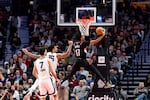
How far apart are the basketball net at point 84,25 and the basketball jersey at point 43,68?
180 cm

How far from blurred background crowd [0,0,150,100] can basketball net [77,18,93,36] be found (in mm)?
585

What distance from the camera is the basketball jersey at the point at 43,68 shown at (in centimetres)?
1716

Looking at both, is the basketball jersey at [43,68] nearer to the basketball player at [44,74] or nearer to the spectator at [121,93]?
the basketball player at [44,74]

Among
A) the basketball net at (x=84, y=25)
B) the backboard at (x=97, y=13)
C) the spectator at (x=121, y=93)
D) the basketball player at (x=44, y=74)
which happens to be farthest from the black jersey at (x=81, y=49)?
the spectator at (x=121, y=93)

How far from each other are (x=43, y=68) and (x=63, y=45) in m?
6.97

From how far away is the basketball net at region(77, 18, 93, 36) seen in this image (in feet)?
60.6

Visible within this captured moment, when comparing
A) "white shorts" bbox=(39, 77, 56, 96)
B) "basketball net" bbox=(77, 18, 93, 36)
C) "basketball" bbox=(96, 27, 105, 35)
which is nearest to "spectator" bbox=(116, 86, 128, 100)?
"basketball net" bbox=(77, 18, 93, 36)

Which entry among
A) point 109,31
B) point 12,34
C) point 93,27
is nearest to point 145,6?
point 109,31

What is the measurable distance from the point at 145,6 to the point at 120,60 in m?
6.26

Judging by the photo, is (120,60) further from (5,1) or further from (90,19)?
(5,1)

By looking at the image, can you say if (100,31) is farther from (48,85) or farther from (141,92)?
(141,92)

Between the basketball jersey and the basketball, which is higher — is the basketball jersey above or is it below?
below

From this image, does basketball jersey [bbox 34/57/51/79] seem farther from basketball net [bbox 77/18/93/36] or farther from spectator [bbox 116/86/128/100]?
spectator [bbox 116/86/128/100]

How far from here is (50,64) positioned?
1711 centimetres
